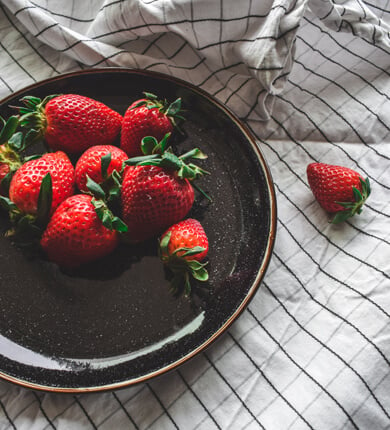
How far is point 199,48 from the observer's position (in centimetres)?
100

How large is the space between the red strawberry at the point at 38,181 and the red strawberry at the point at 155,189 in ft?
0.36

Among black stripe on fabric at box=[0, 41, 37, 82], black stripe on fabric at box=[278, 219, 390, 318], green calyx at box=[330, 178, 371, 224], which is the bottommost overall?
black stripe on fabric at box=[278, 219, 390, 318]

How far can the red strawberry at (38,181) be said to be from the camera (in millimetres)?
765

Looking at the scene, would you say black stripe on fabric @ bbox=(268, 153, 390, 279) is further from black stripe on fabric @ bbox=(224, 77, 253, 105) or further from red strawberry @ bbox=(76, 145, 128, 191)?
red strawberry @ bbox=(76, 145, 128, 191)

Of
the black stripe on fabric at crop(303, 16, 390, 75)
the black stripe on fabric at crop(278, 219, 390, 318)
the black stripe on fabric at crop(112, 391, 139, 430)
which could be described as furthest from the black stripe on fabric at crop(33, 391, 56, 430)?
the black stripe on fabric at crop(303, 16, 390, 75)

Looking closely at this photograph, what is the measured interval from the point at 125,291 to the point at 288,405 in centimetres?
34

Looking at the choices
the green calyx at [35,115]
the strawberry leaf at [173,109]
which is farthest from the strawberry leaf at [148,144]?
the green calyx at [35,115]

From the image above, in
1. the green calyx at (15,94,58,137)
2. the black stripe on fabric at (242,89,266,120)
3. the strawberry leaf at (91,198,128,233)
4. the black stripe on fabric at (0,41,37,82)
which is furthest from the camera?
the black stripe on fabric at (0,41,37,82)

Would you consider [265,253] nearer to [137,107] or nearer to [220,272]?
[220,272]

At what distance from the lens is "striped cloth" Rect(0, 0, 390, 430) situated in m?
0.80

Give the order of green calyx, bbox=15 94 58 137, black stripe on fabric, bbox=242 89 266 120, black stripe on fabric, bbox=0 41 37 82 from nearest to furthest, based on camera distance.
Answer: green calyx, bbox=15 94 58 137
black stripe on fabric, bbox=242 89 266 120
black stripe on fabric, bbox=0 41 37 82

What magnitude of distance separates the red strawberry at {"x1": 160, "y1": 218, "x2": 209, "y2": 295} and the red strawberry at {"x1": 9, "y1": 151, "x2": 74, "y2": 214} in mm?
196

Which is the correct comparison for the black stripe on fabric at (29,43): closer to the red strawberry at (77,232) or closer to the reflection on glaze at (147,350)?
the red strawberry at (77,232)

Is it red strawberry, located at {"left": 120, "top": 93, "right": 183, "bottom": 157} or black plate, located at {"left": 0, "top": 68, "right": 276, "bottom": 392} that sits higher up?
red strawberry, located at {"left": 120, "top": 93, "right": 183, "bottom": 157}
